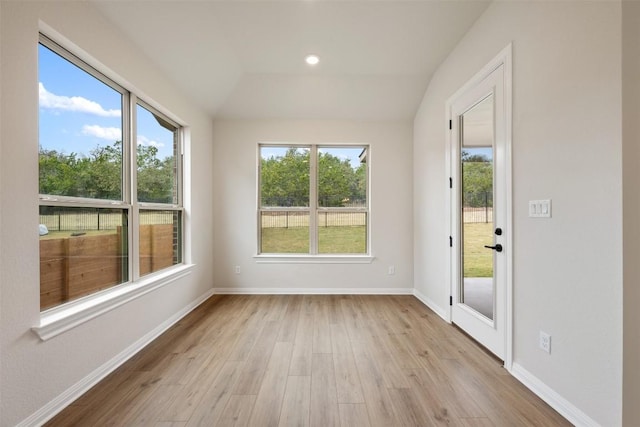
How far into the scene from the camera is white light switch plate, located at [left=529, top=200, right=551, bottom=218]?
1.78 metres

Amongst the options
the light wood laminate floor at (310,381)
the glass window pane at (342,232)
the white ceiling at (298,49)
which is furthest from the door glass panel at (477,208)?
the glass window pane at (342,232)

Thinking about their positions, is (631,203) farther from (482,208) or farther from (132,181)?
(132,181)

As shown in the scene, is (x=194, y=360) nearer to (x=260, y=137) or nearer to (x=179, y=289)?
(x=179, y=289)

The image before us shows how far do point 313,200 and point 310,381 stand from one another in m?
2.69

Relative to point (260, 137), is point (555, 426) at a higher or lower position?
lower

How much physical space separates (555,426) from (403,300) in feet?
7.69

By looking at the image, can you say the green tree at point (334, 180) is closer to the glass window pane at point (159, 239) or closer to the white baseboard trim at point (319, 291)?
the white baseboard trim at point (319, 291)

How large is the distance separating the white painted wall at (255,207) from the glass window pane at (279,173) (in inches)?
6.2

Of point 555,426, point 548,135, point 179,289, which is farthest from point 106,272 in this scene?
point 548,135

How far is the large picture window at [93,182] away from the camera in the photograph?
180 cm

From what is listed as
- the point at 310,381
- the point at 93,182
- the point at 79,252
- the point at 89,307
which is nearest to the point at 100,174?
the point at 93,182

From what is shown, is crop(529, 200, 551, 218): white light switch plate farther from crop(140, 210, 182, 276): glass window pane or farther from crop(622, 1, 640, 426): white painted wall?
crop(140, 210, 182, 276): glass window pane

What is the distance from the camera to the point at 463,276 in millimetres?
2879

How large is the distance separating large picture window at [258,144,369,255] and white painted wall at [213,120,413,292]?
0.17m
